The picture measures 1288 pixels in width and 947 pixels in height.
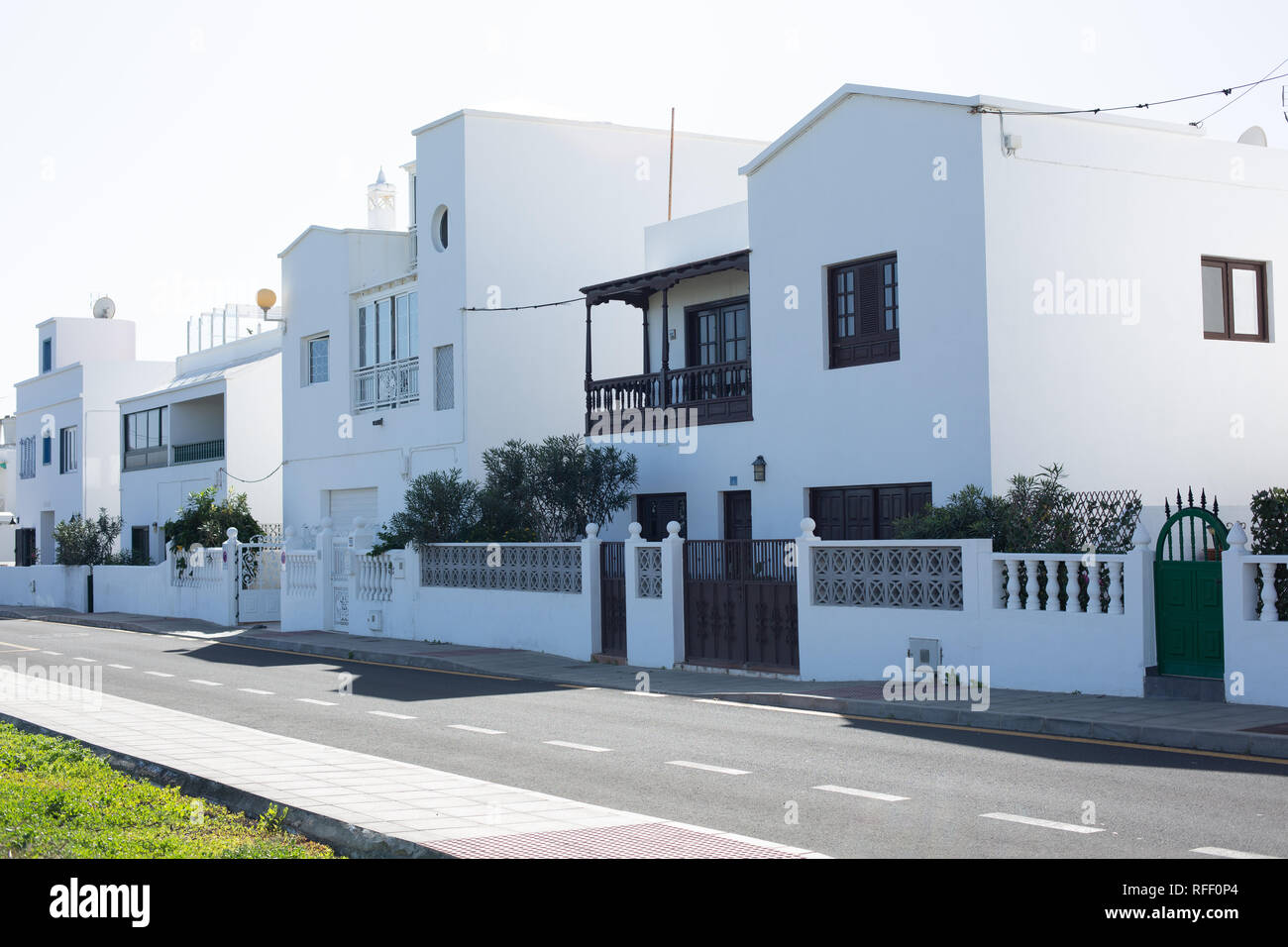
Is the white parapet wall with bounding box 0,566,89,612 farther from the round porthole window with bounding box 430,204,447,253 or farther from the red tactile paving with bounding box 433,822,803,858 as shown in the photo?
the red tactile paving with bounding box 433,822,803,858

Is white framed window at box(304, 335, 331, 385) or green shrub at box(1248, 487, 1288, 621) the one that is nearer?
green shrub at box(1248, 487, 1288, 621)

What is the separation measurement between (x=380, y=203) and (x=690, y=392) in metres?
20.0

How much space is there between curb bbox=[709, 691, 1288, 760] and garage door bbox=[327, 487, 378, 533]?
59.7 feet

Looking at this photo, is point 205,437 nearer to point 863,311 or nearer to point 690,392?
point 690,392

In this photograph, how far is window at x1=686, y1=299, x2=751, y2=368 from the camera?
80.6 feet

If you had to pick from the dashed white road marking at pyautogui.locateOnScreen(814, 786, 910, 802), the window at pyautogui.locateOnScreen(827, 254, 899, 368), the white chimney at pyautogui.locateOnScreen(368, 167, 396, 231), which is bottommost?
the dashed white road marking at pyautogui.locateOnScreen(814, 786, 910, 802)

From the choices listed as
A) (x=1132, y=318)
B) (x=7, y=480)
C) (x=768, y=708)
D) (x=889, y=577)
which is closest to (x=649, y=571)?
(x=889, y=577)

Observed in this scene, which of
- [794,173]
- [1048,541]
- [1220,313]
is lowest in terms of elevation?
[1048,541]

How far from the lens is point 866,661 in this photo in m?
16.8

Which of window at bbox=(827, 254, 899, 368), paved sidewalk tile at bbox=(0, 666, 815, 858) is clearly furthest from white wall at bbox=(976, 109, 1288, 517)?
paved sidewalk tile at bbox=(0, 666, 815, 858)

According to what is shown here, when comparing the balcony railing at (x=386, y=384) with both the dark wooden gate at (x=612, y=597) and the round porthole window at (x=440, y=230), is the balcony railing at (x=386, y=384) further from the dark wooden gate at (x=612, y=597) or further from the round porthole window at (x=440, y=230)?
the dark wooden gate at (x=612, y=597)
